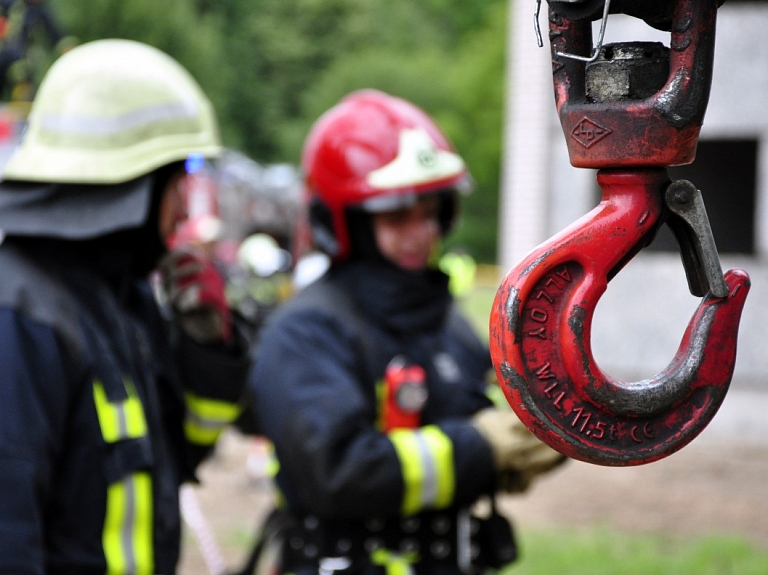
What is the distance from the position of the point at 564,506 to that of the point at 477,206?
32715 mm

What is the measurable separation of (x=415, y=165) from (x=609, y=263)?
2055 millimetres

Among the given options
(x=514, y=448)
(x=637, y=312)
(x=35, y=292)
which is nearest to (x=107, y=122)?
(x=35, y=292)

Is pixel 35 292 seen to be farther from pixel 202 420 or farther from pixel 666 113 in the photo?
pixel 666 113

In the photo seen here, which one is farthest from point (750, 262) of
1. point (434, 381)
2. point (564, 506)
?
point (434, 381)

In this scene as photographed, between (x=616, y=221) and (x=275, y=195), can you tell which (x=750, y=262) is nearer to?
(x=616, y=221)

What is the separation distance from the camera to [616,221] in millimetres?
1070

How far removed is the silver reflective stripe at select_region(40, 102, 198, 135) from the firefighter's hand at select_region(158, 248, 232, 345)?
43cm

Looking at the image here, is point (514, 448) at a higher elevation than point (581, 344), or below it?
below

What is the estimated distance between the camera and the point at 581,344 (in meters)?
1.07

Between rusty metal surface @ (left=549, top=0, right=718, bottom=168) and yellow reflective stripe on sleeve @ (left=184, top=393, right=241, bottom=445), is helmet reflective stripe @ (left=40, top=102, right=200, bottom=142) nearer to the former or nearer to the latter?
yellow reflective stripe on sleeve @ (left=184, top=393, right=241, bottom=445)

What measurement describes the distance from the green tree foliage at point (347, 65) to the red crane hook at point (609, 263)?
1180 inches

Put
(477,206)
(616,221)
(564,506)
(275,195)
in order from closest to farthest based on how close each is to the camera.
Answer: (616,221) → (564,506) → (275,195) → (477,206)

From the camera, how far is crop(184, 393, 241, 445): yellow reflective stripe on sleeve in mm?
2869

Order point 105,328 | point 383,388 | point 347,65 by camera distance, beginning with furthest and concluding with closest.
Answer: point 347,65 < point 383,388 < point 105,328
